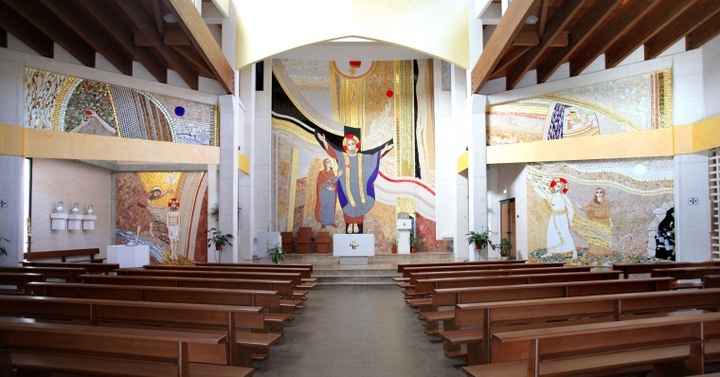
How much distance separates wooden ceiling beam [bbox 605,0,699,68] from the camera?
718cm

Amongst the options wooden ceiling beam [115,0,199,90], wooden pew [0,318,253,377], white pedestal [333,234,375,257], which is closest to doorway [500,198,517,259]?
white pedestal [333,234,375,257]

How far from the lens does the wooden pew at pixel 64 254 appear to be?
29.7 ft

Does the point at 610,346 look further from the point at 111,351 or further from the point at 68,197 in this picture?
the point at 68,197

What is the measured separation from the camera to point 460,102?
42.3 feet

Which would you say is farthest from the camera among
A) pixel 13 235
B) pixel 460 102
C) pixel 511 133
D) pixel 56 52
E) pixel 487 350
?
pixel 460 102

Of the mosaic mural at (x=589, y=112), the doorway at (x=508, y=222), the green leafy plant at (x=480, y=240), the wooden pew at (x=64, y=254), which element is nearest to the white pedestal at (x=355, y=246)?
the green leafy plant at (x=480, y=240)

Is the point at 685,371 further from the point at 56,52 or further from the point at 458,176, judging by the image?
the point at 458,176

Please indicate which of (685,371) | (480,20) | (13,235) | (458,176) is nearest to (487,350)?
(685,371)

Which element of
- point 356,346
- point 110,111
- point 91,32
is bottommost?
point 356,346

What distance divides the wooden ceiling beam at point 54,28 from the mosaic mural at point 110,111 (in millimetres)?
430

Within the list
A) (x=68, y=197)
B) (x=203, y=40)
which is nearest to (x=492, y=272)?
(x=203, y=40)

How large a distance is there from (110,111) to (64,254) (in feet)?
9.31

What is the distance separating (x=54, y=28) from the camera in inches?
324

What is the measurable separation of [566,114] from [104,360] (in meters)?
9.40
